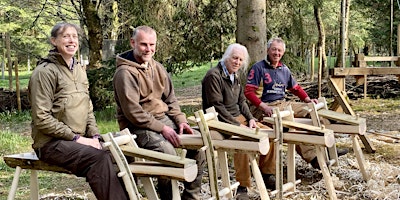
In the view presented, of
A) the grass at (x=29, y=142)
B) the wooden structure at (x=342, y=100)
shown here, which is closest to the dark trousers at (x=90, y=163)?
the grass at (x=29, y=142)

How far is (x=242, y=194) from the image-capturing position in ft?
14.3

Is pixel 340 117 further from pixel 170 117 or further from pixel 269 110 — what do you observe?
pixel 170 117

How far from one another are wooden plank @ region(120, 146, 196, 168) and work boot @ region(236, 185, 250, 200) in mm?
1378

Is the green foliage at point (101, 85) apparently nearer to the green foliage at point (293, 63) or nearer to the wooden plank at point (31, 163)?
the green foliage at point (293, 63)

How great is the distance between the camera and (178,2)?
30.0ft

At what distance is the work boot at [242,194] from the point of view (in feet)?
14.3

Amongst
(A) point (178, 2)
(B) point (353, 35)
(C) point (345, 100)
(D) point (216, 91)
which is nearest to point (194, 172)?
(D) point (216, 91)

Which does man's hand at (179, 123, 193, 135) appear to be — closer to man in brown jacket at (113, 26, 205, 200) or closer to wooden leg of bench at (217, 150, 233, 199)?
man in brown jacket at (113, 26, 205, 200)

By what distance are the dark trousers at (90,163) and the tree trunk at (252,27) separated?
347 cm

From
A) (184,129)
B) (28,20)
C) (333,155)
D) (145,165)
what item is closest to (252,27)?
(333,155)

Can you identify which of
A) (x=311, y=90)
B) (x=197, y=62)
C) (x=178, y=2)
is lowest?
(x=311, y=90)

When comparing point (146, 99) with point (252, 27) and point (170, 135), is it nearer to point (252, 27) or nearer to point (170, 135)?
point (170, 135)

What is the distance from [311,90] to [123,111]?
36.3ft

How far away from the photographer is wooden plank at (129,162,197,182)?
9.93 feet
